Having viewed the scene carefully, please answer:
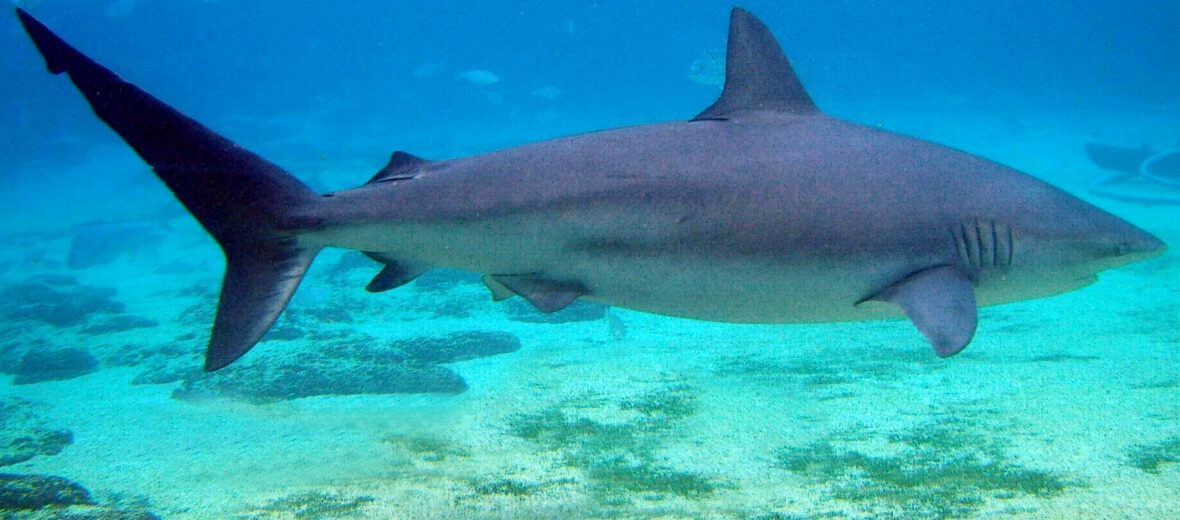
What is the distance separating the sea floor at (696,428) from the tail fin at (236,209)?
182 cm

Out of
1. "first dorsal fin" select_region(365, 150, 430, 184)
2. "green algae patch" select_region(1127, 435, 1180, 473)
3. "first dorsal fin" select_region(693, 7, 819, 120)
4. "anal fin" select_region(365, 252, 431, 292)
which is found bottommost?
"green algae patch" select_region(1127, 435, 1180, 473)

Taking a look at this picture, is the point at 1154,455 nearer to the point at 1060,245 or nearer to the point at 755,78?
the point at 1060,245

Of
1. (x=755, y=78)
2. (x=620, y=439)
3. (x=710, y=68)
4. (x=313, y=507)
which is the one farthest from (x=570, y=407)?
(x=710, y=68)

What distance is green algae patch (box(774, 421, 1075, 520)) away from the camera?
3.94 meters

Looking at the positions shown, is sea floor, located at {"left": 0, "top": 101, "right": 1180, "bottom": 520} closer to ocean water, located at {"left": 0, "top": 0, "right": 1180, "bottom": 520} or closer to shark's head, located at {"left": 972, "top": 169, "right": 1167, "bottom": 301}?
ocean water, located at {"left": 0, "top": 0, "right": 1180, "bottom": 520}

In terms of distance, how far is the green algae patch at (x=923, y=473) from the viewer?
3941mm

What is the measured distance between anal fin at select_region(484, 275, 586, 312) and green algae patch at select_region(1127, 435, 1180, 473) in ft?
12.5

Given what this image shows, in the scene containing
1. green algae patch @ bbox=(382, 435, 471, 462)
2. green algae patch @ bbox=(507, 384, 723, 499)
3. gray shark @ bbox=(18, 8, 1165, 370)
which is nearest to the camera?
gray shark @ bbox=(18, 8, 1165, 370)

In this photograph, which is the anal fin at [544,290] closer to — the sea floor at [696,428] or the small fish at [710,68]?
the sea floor at [696,428]

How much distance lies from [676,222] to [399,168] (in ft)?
4.32

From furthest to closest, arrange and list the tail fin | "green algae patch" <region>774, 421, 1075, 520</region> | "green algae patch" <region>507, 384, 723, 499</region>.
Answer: "green algae patch" <region>507, 384, 723, 499</region>
"green algae patch" <region>774, 421, 1075, 520</region>
the tail fin

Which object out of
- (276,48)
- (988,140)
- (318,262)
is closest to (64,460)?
(318,262)

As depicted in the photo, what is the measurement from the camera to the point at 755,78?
3170mm

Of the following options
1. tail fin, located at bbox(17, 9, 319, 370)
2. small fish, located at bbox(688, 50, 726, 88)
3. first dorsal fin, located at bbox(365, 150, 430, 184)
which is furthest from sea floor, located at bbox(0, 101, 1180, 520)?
small fish, located at bbox(688, 50, 726, 88)
